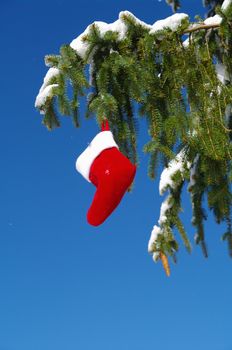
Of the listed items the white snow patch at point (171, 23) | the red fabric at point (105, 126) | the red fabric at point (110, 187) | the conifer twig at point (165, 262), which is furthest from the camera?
the conifer twig at point (165, 262)

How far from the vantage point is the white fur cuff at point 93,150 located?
140 inches

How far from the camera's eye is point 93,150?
11.8ft

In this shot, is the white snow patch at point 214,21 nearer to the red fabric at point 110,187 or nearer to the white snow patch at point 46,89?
the white snow patch at point 46,89

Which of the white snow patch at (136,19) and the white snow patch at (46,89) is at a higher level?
the white snow patch at (136,19)

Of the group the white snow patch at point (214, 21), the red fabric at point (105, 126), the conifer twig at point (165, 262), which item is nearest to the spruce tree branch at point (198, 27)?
the white snow patch at point (214, 21)

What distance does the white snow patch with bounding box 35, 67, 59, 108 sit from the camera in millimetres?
3609

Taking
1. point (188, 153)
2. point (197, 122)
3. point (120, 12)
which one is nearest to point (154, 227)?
point (188, 153)

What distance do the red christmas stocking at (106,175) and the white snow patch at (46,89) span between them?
0.44 meters

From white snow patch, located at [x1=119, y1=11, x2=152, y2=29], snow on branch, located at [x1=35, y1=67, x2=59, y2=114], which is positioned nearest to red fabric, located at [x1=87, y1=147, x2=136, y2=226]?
snow on branch, located at [x1=35, y1=67, x2=59, y2=114]

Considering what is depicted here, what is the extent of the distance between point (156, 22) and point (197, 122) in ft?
2.78

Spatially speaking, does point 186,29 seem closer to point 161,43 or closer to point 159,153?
point 161,43

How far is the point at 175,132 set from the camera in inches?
145

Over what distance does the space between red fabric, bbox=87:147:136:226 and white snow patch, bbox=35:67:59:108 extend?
642 mm

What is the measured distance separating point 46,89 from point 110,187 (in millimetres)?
849
